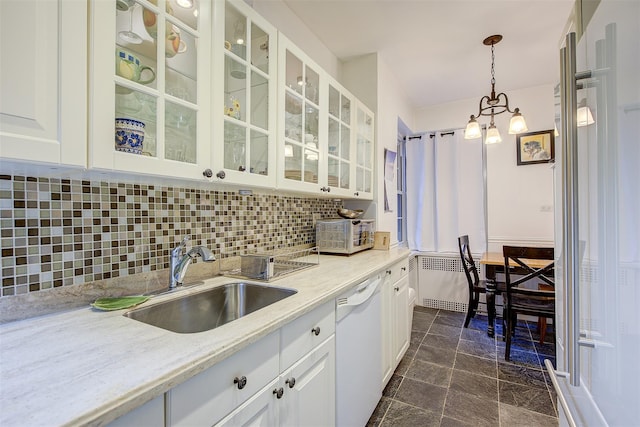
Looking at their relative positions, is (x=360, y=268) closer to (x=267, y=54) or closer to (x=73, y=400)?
(x=267, y=54)

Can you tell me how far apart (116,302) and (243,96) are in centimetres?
93

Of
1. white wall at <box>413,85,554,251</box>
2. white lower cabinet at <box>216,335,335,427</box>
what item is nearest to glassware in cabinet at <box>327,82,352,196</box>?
white lower cabinet at <box>216,335,335,427</box>

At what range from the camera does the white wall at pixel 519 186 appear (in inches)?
128

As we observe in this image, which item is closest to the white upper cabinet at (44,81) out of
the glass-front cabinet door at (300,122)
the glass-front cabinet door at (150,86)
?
the glass-front cabinet door at (150,86)

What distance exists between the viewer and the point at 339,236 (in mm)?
2209

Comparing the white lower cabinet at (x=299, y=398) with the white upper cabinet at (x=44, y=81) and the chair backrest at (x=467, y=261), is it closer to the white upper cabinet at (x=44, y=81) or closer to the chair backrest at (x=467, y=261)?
the white upper cabinet at (x=44, y=81)

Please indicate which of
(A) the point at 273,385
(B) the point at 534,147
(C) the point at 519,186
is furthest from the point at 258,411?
(B) the point at 534,147

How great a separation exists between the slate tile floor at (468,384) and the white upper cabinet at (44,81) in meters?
1.96

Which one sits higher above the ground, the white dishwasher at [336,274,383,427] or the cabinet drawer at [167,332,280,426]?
the cabinet drawer at [167,332,280,426]

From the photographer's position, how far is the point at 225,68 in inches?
45.5

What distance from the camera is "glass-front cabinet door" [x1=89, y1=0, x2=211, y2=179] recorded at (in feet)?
2.53

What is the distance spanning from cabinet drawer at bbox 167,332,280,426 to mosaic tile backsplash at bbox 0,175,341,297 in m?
0.64

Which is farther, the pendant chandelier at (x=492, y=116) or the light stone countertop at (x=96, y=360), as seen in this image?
the pendant chandelier at (x=492, y=116)

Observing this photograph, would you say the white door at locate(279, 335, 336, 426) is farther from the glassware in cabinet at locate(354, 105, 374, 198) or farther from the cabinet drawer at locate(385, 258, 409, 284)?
the glassware in cabinet at locate(354, 105, 374, 198)
